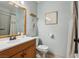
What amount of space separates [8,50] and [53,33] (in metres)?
2.14

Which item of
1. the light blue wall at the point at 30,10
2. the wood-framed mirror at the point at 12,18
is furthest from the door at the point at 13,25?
the light blue wall at the point at 30,10

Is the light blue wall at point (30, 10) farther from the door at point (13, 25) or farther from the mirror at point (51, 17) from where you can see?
the door at point (13, 25)

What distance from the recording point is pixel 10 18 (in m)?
2.16

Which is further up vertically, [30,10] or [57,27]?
[30,10]

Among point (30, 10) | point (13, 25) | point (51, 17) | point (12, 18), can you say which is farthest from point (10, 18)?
point (51, 17)

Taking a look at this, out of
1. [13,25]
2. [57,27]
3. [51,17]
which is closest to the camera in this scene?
[13,25]

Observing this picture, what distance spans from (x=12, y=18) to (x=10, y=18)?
0.09m

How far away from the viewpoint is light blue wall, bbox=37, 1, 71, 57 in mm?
2916

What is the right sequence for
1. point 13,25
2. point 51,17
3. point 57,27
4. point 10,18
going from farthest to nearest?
point 51,17 < point 57,27 < point 13,25 < point 10,18

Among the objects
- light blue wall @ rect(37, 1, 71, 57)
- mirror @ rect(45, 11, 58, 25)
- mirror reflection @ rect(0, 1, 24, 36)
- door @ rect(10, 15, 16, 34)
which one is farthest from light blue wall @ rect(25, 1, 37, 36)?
door @ rect(10, 15, 16, 34)

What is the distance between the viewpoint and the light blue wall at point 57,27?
292 cm

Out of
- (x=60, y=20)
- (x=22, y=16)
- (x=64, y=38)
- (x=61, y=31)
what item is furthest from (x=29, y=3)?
(x=64, y=38)

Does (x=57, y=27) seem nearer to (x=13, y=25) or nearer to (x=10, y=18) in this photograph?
(x=13, y=25)

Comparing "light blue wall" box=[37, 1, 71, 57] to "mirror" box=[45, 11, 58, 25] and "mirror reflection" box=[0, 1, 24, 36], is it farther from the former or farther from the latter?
"mirror reflection" box=[0, 1, 24, 36]
